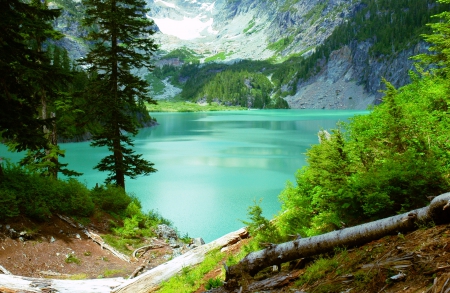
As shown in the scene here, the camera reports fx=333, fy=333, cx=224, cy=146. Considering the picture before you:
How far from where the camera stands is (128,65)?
54.7ft

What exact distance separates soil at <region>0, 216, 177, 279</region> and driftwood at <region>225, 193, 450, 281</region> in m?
6.00

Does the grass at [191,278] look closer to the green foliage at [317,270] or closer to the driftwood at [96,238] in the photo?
the green foliage at [317,270]

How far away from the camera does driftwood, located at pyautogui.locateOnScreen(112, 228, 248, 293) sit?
7.63 metres

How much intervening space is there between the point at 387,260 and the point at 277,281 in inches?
62.9

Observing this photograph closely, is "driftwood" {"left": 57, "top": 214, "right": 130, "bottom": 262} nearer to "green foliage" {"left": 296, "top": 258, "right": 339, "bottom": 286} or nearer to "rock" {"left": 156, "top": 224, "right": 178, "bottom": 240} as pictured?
"rock" {"left": 156, "top": 224, "right": 178, "bottom": 240}

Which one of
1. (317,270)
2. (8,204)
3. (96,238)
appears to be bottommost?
(96,238)

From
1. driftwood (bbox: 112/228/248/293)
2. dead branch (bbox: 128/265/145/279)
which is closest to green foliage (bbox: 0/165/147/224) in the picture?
dead branch (bbox: 128/265/145/279)

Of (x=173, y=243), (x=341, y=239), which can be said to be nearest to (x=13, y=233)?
(x=173, y=243)

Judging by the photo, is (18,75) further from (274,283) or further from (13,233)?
(274,283)

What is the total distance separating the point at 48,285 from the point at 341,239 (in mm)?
6142

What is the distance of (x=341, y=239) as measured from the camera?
4.87 meters

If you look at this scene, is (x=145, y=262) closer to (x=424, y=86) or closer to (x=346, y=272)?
(x=346, y=272)

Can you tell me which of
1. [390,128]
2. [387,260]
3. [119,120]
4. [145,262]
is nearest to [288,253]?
[387,260]

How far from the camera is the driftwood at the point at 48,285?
6.77 m
